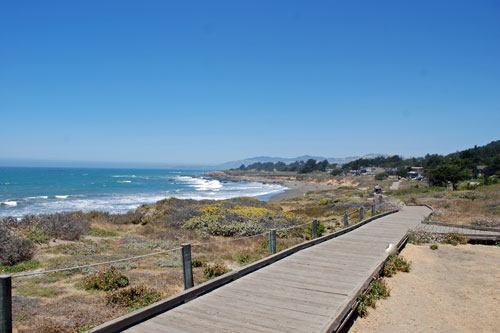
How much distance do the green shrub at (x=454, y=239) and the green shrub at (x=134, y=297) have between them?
497 inches

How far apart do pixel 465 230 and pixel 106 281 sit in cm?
1570

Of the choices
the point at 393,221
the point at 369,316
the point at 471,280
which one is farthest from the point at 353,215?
the point at 369,316

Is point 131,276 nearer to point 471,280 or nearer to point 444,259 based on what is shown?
point 471,280

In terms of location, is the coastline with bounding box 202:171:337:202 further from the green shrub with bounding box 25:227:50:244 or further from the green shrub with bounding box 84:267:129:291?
the green shrub with bounding box 84:267:129:291

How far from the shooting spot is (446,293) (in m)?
8.52

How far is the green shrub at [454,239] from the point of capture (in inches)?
574

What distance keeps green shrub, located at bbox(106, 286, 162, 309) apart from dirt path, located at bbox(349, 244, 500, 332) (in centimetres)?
428

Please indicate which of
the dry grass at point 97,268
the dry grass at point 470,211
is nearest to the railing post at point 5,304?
the dry grass at point 97,268

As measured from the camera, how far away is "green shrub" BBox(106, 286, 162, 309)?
728cm

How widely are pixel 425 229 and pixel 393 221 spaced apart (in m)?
2.65

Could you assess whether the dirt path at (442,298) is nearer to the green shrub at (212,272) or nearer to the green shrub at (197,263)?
the green shrub at (212,272)

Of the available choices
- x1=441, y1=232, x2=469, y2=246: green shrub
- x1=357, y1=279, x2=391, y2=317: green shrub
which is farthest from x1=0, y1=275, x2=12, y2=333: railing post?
x1=441, y1=232, x2=469, y2=246: green shrub

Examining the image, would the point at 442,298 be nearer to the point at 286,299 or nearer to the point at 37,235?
the point at 286,299

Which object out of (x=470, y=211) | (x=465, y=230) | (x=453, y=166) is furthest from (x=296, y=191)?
(x=465, y=230)
